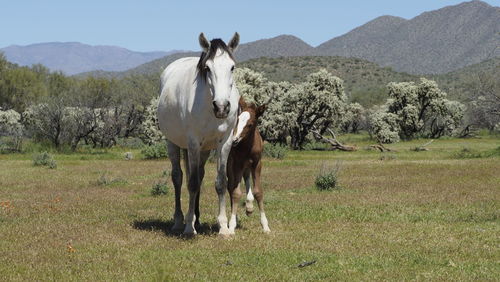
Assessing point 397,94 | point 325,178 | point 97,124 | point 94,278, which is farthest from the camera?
point 397,94

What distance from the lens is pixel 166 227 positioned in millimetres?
11391

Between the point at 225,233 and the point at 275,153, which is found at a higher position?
the point at 225,233

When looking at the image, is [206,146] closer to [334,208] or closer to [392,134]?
[334,208]

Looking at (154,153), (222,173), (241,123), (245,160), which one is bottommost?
(154,153)

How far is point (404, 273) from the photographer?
7.29m

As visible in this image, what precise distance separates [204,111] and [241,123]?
3.19 ft

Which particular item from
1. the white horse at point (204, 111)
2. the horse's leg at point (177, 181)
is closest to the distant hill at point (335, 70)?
the horse's leg at point (177, 181)

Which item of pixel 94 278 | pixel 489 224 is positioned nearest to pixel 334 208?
pixel 489 224

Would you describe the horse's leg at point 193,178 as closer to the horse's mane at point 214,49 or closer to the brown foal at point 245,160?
the brown foal at point 245,160

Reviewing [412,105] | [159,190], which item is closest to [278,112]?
[412,105]

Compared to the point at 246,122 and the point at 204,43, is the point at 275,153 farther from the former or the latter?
the point at 204,43

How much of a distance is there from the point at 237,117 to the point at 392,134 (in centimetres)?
5545

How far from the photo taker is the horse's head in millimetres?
8883

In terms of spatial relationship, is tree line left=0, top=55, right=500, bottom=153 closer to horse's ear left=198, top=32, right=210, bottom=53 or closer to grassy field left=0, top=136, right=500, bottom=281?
grassy field left=0, top=136, right=500, bottom=281
